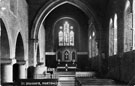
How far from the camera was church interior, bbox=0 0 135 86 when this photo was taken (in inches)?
480

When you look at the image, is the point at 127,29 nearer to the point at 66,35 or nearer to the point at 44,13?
the point at 44,13

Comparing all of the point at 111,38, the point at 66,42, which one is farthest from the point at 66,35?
the point at 111,38

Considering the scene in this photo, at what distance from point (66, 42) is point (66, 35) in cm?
103

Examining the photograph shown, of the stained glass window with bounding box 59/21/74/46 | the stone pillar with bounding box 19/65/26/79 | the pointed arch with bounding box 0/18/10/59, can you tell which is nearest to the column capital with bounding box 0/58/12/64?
the pointed arch with bounding box 0/18/10/59

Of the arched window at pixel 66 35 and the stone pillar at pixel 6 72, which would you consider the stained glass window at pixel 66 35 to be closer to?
the arched window at pixel 66 35

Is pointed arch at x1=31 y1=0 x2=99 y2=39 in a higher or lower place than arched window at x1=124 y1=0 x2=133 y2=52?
higher

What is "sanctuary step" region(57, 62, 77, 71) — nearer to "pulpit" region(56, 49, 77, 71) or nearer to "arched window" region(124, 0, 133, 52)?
"pulpit" region(56, 49, 77, 71)

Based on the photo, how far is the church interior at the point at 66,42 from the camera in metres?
12.2

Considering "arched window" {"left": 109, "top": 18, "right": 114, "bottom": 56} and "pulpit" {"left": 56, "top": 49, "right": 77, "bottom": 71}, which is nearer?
"arched window" {"left": 109, "top": 18, "right": 114, "bottom": 56}

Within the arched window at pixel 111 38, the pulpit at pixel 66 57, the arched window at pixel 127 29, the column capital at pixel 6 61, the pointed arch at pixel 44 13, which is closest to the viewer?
the column capital at pixel 6 61

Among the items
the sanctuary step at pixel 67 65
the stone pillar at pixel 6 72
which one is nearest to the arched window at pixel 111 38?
the stone pillar at pixel 6 72

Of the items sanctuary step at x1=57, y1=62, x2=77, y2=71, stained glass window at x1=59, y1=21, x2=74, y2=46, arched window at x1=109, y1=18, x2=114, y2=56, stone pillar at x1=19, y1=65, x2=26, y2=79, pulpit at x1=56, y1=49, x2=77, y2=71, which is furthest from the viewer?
stained glass window at x1=59, y1=21, x2=74, y2=46

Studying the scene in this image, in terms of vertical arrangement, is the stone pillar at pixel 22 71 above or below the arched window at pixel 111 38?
below

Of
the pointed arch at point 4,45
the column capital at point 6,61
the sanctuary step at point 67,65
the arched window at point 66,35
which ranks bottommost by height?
the sanctuary step at point 67,65
